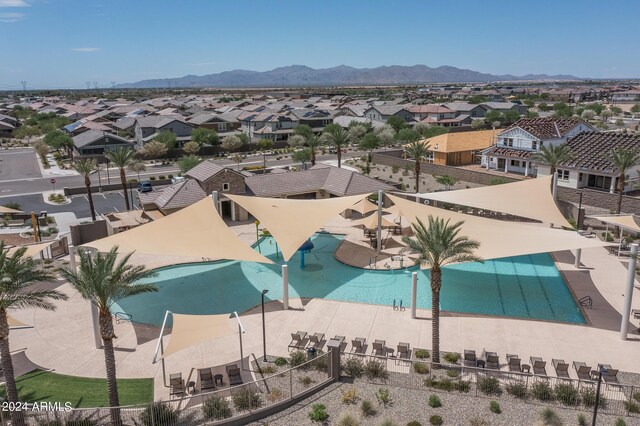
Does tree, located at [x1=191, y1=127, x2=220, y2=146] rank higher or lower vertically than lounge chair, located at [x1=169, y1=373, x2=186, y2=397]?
higher

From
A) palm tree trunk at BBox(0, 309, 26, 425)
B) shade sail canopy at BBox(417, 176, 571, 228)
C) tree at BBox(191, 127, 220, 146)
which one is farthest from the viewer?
tree at BBox(191, 127, 220, 146)

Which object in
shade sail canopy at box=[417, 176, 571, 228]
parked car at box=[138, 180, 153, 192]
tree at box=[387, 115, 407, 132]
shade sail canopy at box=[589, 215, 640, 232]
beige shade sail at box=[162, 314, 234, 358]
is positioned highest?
tree at box=[387, 115, 407, 132]

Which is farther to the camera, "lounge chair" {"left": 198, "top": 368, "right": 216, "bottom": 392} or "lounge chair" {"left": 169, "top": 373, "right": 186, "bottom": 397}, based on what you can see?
"lounge chair" {"left": 198, "top": 368, "right": 216, "bottom": 392}

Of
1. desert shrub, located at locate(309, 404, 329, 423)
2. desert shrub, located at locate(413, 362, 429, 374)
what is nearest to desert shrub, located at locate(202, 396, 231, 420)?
desert shrub, located at locate(309, 404, 329, 423)

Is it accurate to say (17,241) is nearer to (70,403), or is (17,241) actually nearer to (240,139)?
(70,403)

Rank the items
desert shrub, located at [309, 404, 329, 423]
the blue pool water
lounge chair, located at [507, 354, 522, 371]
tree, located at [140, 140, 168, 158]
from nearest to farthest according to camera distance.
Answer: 1. desert shrub, located at [309, 404, 329, 423]
2. lounge chair, located at [507, 354, 522, 371]
3. the blue pool water
4. tree, located at [140, 140, 168, 158]

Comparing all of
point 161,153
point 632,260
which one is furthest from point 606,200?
point 161,153

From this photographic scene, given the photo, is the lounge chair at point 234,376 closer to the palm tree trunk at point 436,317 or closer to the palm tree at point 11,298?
the palm tree at point 11,298

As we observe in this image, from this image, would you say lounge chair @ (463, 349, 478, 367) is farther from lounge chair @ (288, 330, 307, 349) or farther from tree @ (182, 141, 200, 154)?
tree @ (182, 141, 200, 154)
